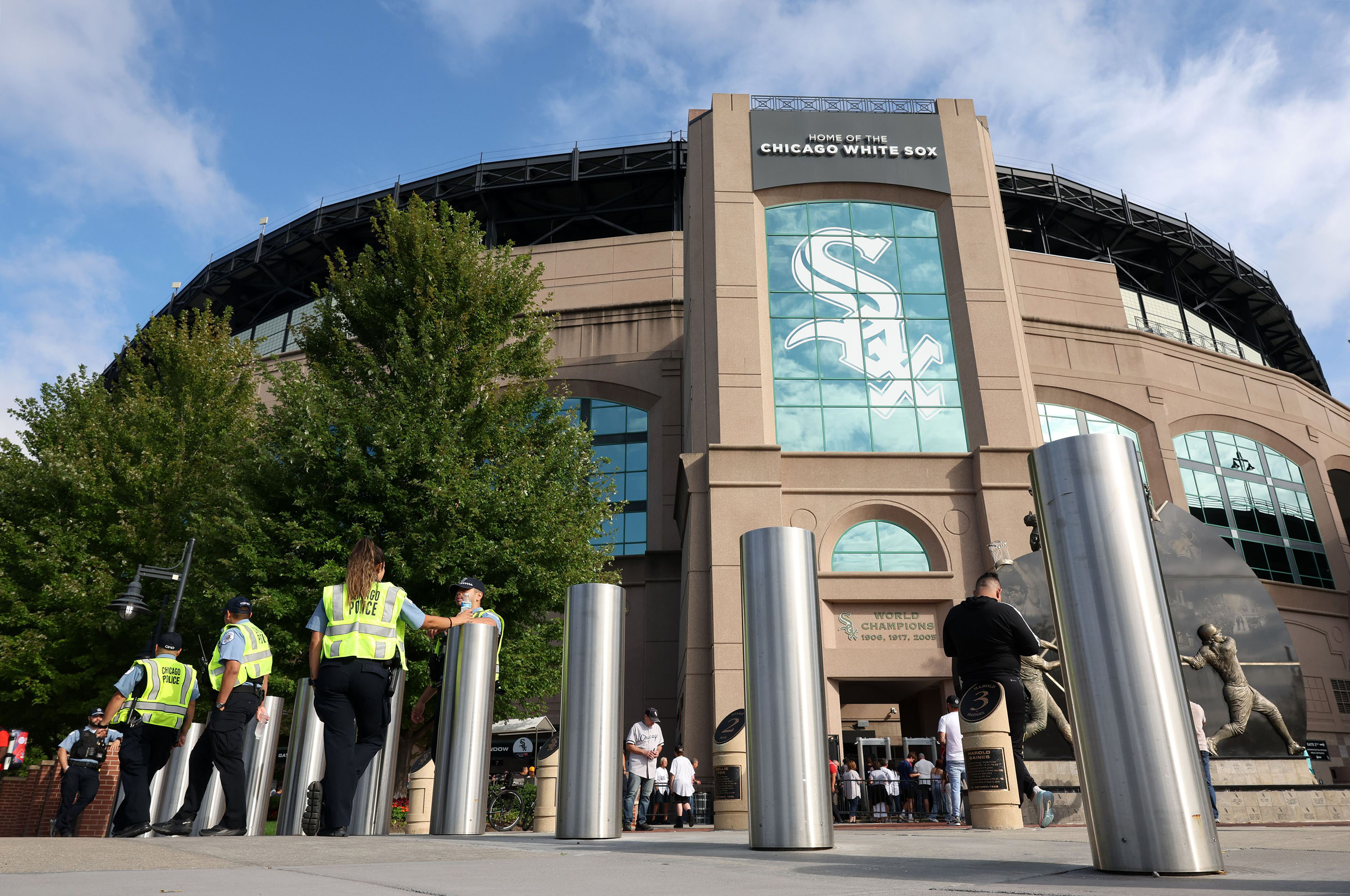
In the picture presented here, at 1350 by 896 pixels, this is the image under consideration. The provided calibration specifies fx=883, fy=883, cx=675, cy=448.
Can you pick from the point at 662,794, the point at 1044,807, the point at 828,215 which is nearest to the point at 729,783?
the point at 1044,807

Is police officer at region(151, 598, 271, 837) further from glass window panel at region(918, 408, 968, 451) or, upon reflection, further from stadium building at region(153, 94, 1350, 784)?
glass window panel at region(918, 408, 968, 451)

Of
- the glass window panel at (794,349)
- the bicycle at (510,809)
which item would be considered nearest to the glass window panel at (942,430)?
the glass window panel at (794,349)

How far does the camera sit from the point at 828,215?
2373cm

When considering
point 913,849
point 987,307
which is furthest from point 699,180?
point 913,849

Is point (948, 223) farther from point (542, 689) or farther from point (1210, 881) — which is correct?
point (1210, 881)

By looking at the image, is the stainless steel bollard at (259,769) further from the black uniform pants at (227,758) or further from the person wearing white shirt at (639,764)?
the person wearing white shirt at (639,764)

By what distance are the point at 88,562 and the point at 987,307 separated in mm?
20608

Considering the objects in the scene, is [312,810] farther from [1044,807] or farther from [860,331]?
[860,331]

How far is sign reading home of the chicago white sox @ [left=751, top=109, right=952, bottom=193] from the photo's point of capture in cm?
2383

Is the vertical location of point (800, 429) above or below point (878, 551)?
above

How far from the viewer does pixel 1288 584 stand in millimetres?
29453

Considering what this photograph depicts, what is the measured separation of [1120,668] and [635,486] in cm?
2551

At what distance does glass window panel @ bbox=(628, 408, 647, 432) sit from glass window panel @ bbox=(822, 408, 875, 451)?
930 cm

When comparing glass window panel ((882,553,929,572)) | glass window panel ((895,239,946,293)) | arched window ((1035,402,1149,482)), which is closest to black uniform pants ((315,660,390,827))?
glass window panel ((882,553,929,572))
